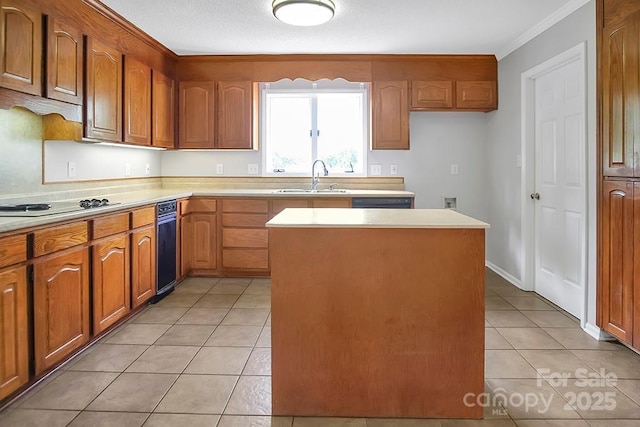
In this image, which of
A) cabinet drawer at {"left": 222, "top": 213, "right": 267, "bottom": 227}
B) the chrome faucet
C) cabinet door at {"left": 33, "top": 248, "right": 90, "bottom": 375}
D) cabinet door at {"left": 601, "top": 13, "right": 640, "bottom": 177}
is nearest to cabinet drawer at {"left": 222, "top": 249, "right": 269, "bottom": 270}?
cabinet drawer at {"left": 222, "top": 213, "right": 267, "bottom": 227}

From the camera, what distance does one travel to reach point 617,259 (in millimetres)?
2709

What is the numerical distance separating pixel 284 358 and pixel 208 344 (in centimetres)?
103

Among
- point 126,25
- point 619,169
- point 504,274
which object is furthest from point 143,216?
point 504,274

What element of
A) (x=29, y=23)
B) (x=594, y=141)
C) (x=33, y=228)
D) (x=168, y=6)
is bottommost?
(x=33, y=228)

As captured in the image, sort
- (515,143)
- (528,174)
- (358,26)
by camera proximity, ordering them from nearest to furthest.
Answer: (358,26)
(528,174)
(515,143)

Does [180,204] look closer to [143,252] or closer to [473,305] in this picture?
[143,252]

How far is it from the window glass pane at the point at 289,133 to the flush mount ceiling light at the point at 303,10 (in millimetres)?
1947

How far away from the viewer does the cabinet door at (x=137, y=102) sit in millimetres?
3701

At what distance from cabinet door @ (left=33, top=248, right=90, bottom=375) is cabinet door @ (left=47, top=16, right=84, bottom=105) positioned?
1.04 metres

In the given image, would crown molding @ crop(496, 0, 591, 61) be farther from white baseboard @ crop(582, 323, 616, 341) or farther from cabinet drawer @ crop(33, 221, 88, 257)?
cabinet drawer @ crop(33, 221, 88, 257)

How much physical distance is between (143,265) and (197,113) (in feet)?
6.39

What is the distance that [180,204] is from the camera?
4254mm

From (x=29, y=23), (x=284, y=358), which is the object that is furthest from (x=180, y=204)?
(x=284, y=358)

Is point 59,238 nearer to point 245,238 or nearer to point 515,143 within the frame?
point 245,238
